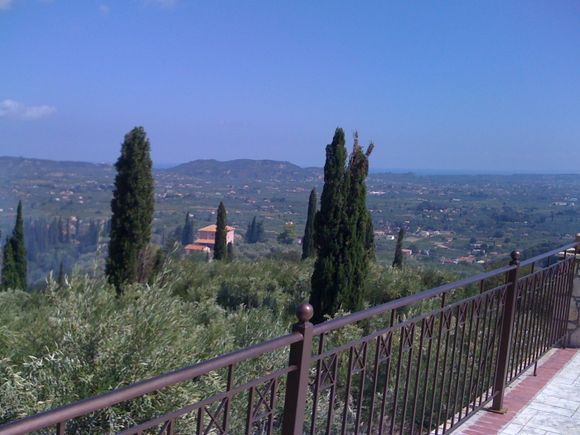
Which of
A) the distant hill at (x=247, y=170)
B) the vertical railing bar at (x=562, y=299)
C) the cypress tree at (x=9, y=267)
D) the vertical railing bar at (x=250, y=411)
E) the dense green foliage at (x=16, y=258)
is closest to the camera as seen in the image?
the vertical railing bar at (x=250, y=411)

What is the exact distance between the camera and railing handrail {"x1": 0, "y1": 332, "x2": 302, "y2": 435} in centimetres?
137

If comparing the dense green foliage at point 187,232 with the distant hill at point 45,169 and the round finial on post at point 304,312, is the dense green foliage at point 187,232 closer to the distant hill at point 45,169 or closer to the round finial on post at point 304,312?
the distant hill at point 45,169

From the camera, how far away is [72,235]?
43312 mm

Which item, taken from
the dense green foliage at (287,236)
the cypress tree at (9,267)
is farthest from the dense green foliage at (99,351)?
the dense green foliage at (287,236)

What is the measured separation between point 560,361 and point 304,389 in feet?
14.8

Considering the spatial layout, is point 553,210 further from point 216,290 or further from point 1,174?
point 1,174

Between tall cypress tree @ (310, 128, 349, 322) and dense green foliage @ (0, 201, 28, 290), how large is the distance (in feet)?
48.9

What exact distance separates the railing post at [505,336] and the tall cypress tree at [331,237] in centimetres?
833

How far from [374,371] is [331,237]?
36.4 ft

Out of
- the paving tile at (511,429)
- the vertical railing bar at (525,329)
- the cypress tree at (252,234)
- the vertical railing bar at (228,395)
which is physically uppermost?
the vertical railing bar at (228,395)

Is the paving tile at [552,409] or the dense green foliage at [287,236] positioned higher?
the paving tile at [552,409]

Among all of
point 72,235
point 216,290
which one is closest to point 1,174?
point 72,235

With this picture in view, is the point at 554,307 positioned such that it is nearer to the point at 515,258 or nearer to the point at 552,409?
the point at 552,409

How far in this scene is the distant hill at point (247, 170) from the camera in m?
63.8
